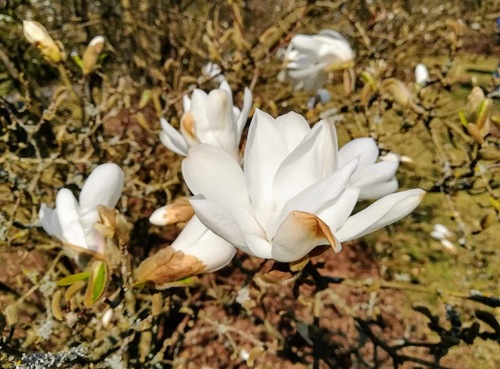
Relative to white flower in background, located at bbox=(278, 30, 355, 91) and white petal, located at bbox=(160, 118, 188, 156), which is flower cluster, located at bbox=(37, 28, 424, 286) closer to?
white petal, located at bbox=(160, 118, 188, 156)

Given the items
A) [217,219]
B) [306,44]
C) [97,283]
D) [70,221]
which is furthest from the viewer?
[306,44]

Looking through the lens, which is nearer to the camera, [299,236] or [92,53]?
[299,236]

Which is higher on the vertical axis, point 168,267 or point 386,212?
point 386,212

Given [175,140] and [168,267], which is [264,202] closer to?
[168,267]

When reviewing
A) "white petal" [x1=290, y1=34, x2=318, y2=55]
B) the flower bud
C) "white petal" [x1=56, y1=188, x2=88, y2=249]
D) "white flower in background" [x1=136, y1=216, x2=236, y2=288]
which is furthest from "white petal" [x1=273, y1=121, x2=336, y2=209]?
"white petal" [x1=290, y1=34, x2=318, y2=55]

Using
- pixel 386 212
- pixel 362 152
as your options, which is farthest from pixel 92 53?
pixel 386 212

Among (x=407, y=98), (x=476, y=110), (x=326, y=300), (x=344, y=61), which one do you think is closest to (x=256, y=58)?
(x=344, y=61)

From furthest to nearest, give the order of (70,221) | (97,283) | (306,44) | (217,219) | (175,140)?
(306,44) → (175,140) → (70,221) → (97,283) → (217,219)

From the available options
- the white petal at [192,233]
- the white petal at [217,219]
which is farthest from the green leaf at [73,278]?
the white petal at [217,219]
